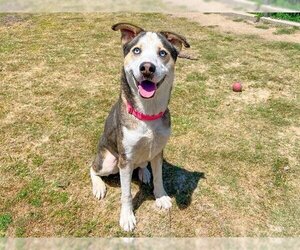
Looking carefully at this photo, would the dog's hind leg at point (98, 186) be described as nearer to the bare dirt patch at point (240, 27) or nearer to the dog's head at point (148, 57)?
the dog's head at point (148, 57)

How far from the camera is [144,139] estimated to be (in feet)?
14.4

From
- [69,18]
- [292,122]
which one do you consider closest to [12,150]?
[292,122]

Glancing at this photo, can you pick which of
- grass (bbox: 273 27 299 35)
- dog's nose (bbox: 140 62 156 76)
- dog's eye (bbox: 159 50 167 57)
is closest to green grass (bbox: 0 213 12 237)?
dog's nose (bbox: 140 62 156 76)

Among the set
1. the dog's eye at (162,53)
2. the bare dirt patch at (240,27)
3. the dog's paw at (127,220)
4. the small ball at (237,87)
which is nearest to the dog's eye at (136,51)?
the dog's eye at (162,53)

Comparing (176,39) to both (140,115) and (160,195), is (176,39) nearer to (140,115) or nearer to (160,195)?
(140,115)

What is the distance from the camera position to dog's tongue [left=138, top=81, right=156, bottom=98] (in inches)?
141

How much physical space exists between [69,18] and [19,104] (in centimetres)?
684

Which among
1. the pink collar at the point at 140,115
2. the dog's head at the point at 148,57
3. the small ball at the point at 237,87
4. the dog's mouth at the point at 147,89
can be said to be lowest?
the small ball at the point at 237,87

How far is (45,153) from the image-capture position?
6.53 meters

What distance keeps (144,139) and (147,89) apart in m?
0.91

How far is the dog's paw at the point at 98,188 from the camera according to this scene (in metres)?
5.57

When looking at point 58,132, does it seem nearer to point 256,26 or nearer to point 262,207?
point 262,207

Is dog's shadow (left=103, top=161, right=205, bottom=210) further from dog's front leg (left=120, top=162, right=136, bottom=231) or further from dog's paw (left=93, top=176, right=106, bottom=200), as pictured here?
dog's front leg (left=120, top=162, right=136, bottom=231)

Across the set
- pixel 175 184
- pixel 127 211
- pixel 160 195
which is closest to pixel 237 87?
pixel 175 184
